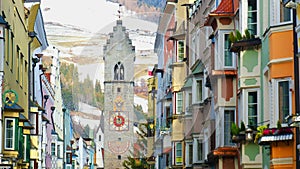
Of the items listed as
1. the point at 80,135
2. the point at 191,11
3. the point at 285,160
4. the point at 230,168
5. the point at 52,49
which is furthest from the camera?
the point at 80,135

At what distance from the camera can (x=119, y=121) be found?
162500mm

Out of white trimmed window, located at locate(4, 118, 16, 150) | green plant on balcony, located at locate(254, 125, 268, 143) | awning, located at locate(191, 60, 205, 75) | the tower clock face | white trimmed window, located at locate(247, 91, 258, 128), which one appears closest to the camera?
green plant on balcony, located at locate(254, 125, 268, 143)

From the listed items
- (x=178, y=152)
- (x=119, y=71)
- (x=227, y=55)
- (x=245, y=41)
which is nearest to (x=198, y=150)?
(x=178, y=152)

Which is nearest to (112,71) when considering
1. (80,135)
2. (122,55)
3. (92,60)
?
(122,55)

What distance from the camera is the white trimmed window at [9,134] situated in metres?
47.5

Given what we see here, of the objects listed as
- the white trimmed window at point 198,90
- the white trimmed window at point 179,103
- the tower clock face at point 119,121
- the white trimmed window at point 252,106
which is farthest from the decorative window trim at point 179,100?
the tower clock face at point 119,121

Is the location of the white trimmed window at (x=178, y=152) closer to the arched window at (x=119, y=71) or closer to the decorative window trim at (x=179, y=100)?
the decorative window trim at (x=179, y=100)

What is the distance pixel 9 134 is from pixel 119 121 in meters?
115

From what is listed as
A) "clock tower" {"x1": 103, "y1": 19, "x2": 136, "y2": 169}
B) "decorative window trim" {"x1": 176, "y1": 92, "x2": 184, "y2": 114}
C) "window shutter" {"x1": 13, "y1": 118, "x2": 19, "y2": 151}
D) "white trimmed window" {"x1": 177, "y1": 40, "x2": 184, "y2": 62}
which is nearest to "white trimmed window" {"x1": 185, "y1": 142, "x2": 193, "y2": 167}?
"decorative window trim" {"x1": 176, "y1": 92, "x2": 184, "y2": 114}

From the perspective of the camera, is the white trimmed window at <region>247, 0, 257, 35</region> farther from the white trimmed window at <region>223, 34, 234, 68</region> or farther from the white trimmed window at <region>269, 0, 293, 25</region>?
the white trimmed window at <region>223, 34, 234, 68</region>

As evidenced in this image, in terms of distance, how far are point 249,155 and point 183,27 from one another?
32.5 metres

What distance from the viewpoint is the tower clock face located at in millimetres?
157100

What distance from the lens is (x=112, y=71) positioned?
583 ft

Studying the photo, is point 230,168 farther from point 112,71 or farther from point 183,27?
point 112,71
